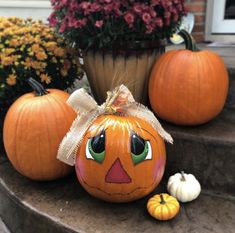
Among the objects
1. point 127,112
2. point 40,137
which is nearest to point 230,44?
point 127,112

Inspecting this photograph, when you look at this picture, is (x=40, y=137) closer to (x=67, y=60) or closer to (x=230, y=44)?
(x=67, y=60)

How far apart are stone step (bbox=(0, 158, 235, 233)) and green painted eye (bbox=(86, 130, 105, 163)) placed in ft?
0.93

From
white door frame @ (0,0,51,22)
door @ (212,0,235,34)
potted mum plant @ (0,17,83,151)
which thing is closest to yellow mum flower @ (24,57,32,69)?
potted mum plant @ (0,17,83,151)

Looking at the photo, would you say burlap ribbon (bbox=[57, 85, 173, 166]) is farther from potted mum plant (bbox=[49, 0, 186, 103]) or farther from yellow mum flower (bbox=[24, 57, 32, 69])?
yellow mum flower (bbox=[24, 57, 32, 69])

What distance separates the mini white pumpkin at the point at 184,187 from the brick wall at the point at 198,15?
2.39 meters

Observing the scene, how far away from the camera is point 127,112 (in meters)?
1.62

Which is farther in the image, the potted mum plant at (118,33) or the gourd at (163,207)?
the potted mum plant at (118,33)

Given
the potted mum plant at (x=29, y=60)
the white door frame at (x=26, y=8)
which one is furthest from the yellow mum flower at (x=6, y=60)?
the white door frame at (x=26, y=8)

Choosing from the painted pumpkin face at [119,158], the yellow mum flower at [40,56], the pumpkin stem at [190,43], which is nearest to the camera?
the painted pumpkin face at [119,158]

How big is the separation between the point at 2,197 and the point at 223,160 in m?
1.22

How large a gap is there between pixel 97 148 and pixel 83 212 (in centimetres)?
34

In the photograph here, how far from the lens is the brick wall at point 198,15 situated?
3.65 metres

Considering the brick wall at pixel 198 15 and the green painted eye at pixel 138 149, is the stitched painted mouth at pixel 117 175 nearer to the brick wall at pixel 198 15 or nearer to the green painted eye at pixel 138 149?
the green painted eye at pixel 138 149

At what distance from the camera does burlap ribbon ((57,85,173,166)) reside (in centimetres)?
159
